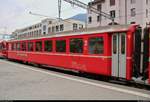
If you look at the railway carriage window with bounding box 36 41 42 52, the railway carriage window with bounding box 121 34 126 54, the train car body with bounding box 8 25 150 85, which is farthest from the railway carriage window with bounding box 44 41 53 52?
the railway carriage window with bounding box 121 34 126 54

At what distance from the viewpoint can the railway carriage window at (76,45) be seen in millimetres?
17062

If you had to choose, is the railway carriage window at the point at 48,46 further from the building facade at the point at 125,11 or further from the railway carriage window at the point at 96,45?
the building facade at the point at 125,11

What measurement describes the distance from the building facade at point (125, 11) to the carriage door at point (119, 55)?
123ft

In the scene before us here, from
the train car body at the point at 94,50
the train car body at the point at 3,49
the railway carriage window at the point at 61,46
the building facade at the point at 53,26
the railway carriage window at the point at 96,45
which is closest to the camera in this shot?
the train car body at the point at 94,50

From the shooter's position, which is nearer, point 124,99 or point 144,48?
point 124,99

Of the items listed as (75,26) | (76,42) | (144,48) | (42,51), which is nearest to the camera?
(144,48)

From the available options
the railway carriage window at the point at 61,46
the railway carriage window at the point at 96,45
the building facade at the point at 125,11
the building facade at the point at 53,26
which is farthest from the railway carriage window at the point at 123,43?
the building facade at the point at 53,26

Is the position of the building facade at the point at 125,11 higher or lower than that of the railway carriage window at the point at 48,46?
higher

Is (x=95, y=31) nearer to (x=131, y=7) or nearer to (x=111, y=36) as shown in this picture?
(x=111, y=36)

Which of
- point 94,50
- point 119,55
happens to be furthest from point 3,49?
point 119,55

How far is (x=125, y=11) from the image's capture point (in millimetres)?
57281

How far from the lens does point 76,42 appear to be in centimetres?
1764

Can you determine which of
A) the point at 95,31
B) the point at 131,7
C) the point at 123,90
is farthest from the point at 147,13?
the point at 123,90

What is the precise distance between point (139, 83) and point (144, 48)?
1.58 m
